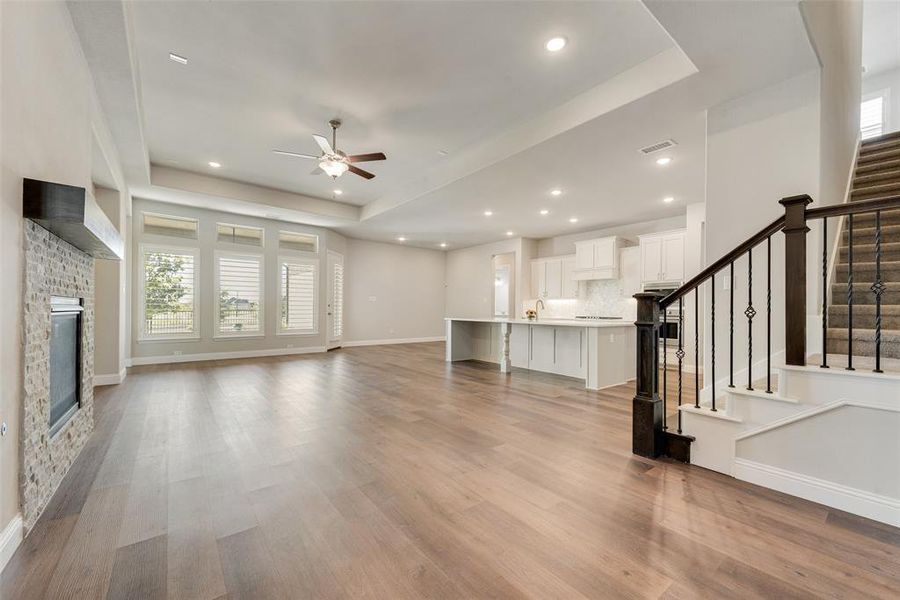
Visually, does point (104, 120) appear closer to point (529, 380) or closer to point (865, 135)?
point (529, 380)

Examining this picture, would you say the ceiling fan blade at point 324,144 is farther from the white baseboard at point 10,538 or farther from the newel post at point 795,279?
the newel post at point 795,279

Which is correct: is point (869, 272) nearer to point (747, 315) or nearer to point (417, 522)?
point (747, 315)

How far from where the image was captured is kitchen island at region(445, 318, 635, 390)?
5.08 metres

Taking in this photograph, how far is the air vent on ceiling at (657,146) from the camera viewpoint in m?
4.09

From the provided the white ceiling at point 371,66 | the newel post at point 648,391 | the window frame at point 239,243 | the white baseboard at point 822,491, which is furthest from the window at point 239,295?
the white baseboard at point 822,491

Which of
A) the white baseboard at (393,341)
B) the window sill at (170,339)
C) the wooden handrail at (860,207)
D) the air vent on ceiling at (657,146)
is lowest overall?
the white baseboard at (393,341)

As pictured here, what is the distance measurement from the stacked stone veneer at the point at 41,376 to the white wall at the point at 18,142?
66 millimetres

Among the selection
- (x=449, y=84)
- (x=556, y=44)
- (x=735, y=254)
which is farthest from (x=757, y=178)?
(x=449, y=84)

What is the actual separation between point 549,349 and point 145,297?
7.25 meters

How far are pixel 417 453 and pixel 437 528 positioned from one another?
98cm

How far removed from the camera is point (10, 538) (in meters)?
1.67

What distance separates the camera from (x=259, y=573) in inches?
61.5

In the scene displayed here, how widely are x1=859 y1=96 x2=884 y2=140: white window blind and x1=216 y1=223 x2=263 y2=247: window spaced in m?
11.1

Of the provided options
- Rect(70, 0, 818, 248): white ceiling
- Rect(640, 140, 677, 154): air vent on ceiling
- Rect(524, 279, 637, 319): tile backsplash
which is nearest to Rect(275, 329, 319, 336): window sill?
Rect(70, 0, 818, 248): white ceiling
